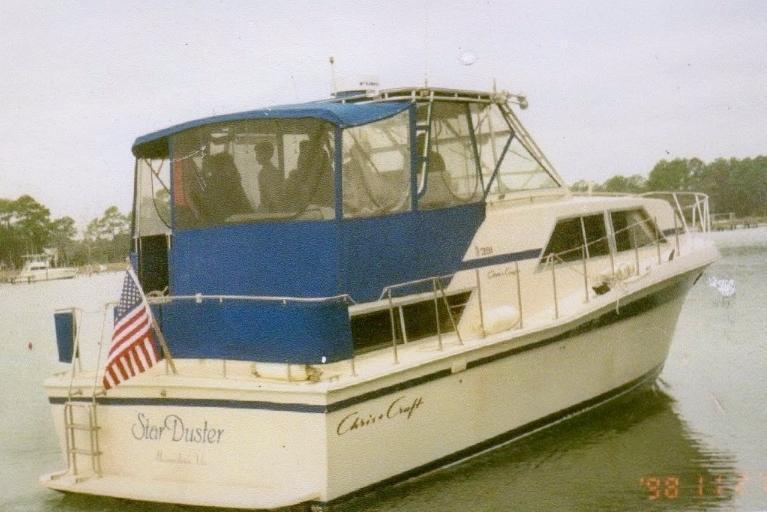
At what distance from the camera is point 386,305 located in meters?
7.62

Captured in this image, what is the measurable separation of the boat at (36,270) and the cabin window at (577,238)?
7415 cm

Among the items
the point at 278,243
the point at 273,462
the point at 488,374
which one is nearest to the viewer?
the point at 273,462

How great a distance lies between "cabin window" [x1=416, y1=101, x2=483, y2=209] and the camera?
27.0 feet

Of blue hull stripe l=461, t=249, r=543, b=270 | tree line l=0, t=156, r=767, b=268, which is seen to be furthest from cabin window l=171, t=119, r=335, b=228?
tree line l=0, t=156, r=767, b=268

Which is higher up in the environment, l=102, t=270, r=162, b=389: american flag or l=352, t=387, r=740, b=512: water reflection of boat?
l=102, t=270, r=162, b=389: american flag

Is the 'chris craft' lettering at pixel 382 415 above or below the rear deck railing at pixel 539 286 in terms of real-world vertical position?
below

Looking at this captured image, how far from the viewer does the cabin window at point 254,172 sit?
7148 mm

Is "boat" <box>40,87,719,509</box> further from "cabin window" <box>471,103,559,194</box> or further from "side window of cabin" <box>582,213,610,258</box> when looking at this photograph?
"side window of cabin" <box>582,213,610,258</box>

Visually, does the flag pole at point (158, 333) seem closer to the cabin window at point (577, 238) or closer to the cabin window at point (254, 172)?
the cabin window at point (254, 172)

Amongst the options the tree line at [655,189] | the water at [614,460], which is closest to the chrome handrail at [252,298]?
the water at [614,460]

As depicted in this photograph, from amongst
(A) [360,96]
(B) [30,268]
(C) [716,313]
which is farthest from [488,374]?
(B) [30,268]

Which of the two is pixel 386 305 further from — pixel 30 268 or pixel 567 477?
pixel 30 268

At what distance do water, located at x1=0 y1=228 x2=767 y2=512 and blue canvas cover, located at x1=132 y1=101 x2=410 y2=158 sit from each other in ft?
10.3

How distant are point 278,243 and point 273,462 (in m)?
1.77
